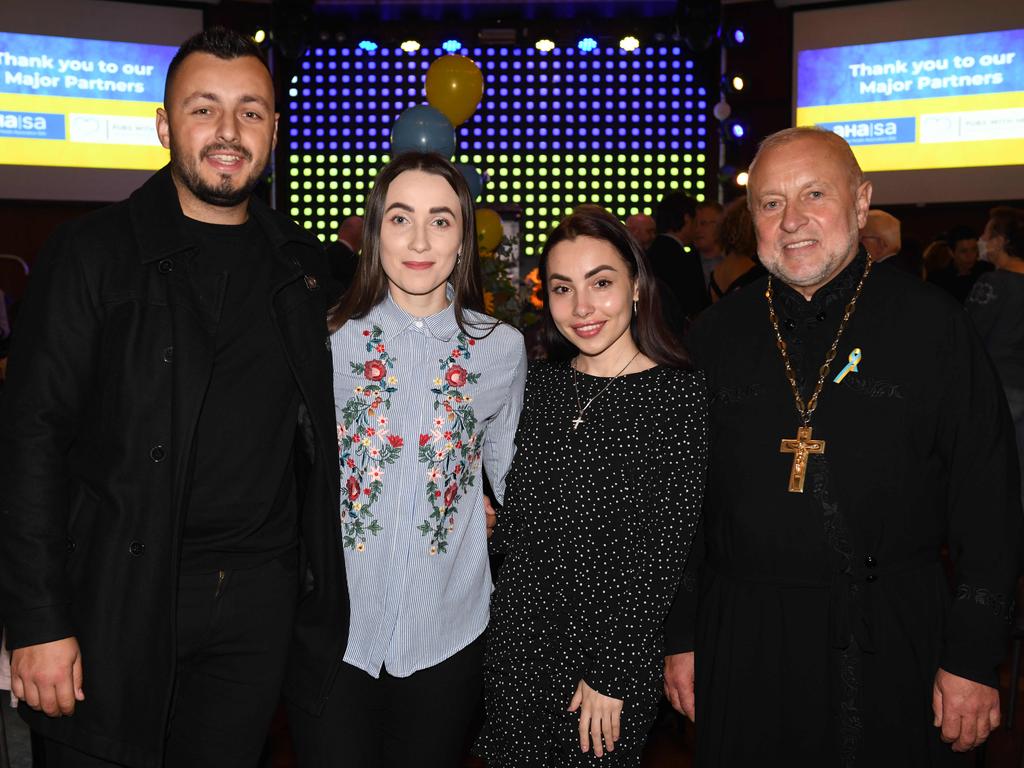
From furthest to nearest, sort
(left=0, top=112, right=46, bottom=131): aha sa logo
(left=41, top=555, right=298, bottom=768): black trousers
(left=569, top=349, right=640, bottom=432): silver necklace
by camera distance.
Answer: (left=0, top=112, right=46, bottom=131): aha sa logo
(left=569, top=349, right=640, bottom=432): silver necklace
(left=41, top=555, right=298, bottom=768): black trousers

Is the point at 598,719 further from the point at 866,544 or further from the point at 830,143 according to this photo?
the point at 830,143

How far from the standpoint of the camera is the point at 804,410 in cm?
221

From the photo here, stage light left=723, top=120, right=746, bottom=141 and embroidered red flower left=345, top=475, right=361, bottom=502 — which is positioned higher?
stage light left=723, top=120, right=746, bottom=141

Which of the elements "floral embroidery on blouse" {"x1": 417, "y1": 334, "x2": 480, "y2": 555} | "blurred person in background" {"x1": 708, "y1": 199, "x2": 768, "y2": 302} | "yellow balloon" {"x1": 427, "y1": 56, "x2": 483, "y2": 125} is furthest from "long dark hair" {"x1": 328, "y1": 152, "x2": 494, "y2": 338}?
"yellow balloon" {"x1": 427, "y1": 56, "x2": 483, "y2": 125}

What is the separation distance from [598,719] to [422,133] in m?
3.51

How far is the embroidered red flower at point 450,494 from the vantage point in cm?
219

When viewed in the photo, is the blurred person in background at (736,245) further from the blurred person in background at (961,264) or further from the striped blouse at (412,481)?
the blurred person in background at (961,264)

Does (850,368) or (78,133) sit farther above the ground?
(78,133)

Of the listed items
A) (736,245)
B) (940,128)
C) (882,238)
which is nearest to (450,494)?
(736,245)

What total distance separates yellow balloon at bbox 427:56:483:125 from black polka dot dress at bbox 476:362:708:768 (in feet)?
12.8

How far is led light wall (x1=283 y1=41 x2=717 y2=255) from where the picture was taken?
10555mm

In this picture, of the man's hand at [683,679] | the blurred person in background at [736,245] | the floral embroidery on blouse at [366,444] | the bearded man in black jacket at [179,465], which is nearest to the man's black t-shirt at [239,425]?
the bearded man in black jacket at [179,465]

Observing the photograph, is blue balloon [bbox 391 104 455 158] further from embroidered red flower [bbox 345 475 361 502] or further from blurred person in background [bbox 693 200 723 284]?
embroidered red flower [bbox 345 475 361 502]

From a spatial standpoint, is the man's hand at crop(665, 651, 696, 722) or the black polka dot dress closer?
the black polka dot dress
